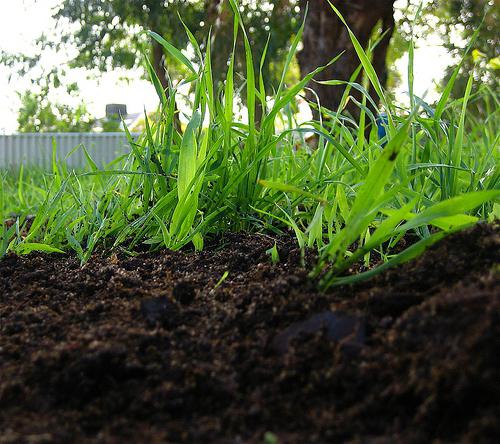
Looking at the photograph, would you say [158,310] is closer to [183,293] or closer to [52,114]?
[183,293]

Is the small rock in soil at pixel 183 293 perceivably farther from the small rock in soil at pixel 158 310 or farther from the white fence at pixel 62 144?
the white fence at pixel 62 144

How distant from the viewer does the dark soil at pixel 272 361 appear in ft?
1.97

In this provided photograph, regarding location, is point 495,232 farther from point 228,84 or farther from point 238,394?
point 228,84

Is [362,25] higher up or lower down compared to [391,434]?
higher up

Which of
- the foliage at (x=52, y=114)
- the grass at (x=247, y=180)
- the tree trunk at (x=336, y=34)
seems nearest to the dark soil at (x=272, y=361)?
the grass at (x=247, y=180)

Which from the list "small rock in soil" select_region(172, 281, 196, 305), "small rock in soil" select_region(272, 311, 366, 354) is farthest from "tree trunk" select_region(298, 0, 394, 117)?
"small rock in soil" select_region(272, 311, 366, 354)

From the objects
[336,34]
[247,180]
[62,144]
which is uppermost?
[336,34]

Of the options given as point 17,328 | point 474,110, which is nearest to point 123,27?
point 474,110

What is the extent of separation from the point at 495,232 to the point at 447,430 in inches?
17.1

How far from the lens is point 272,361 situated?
739 millimetres

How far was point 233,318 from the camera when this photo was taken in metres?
0.85

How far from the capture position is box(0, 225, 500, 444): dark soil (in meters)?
0.60

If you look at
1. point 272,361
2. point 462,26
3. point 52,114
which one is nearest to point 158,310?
point 272,361

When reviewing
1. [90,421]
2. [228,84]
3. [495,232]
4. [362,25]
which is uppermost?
[362,25]
